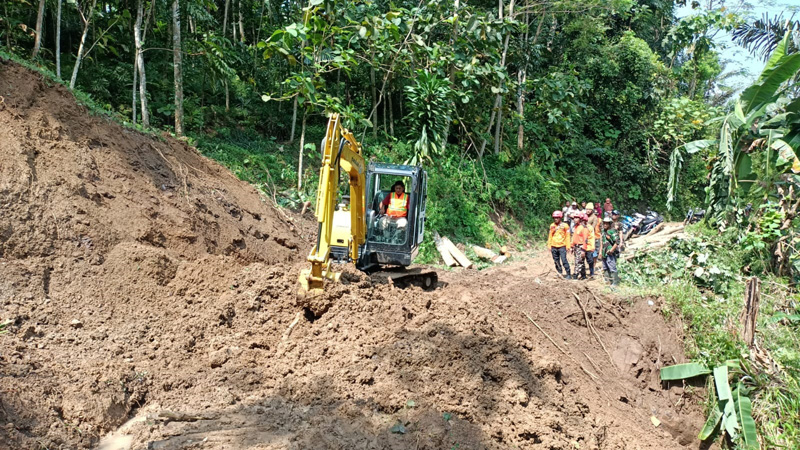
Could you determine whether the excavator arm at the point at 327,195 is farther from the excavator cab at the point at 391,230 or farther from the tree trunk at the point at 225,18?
the tree trunk at the point at 225,18

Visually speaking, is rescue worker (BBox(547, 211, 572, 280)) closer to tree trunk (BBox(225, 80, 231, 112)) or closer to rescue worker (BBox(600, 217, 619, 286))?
rescue worker (BBox(600, 217, 619, 286))

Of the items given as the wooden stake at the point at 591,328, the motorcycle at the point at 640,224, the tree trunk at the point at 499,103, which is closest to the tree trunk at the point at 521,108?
the tree trunk at the point at 499,103

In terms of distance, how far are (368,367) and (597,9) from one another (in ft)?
66.7

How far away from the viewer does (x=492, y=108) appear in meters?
20.2

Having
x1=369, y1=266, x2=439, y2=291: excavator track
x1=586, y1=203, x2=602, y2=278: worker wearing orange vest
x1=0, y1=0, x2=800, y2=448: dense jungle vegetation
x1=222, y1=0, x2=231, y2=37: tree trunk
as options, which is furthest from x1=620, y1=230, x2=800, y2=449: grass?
x1=222, y1=0, x2=231, y2=37: tree trunk

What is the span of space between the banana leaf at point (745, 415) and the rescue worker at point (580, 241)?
13.2ft

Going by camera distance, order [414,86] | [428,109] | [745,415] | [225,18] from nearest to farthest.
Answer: [745,415], [225,18], [428,109], [414,86]

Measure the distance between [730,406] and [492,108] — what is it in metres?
14.0

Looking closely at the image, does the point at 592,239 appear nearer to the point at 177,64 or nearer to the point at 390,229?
the point at 390,229

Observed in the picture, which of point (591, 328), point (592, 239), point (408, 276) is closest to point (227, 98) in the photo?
point (408, 276)

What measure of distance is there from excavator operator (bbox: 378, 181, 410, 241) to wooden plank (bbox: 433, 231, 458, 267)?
462 centimetres

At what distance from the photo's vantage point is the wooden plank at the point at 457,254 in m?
14.2

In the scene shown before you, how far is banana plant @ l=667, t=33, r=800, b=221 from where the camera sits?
10273mm

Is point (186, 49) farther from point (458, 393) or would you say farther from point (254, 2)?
point (458, 393)
